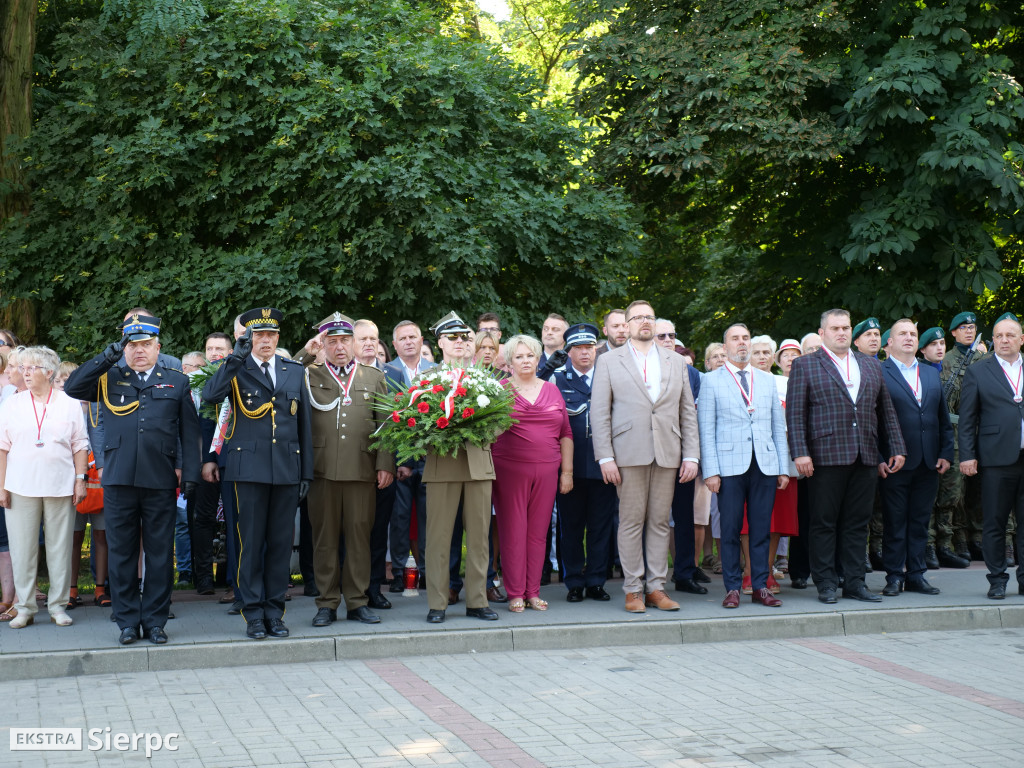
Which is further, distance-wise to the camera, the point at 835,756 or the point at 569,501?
the point at 569,501

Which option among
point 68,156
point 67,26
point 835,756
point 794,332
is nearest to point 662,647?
point 835,756

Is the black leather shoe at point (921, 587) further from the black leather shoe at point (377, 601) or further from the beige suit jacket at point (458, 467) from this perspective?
the black leather shoe at point (377, 601)

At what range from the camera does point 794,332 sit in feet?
52.0

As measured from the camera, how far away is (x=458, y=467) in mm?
8141

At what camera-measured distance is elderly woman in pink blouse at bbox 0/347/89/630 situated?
25.8 feet

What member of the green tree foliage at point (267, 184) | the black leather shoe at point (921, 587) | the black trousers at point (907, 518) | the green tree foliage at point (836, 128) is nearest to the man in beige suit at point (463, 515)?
the black trousers at point (907, 518)

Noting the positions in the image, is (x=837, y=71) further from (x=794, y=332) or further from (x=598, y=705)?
(x=598, y=705)

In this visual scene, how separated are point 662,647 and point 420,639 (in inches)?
71.8

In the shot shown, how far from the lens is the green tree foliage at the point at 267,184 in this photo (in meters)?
13.2

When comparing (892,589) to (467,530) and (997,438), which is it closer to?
(997,438)

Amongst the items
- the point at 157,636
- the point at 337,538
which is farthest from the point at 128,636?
the point at 337,538

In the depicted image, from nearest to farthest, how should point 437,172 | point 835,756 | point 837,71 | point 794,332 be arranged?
point 835,756
point 437,172
point 837,71
point 794,332

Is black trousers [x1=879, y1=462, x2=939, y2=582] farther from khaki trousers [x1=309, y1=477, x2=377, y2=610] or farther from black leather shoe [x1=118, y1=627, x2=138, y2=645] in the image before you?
black leather shoe [x1=118, y1=627, x2=138, y2=645]

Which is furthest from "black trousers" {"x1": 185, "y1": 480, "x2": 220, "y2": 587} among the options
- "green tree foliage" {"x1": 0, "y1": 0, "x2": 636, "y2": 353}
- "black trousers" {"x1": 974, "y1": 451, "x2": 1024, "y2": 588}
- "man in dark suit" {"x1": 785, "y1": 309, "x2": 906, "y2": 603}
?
"black trousers" {"x1": 974, "y1": 451, "x2": 1024, "y2": 588}
